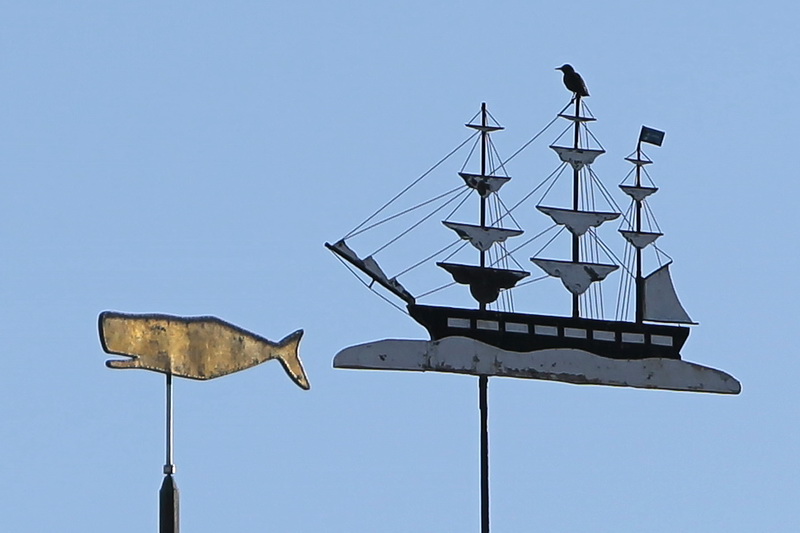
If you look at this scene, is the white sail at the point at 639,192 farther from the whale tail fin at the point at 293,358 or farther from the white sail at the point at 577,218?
the whale tail fin at the point at 293,358

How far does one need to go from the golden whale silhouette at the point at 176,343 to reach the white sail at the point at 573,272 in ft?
17.7

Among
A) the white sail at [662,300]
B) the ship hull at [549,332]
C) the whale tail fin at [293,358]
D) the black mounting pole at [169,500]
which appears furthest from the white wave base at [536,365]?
the black mounting pole at [169,500]

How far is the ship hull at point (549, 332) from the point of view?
15.3 m

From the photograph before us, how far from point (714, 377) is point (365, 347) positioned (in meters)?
2.81

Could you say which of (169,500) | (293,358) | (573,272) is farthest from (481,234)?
(169,500)

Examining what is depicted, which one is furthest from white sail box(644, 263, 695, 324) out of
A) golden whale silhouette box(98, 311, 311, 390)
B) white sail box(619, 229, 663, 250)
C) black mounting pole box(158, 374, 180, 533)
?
black mounting pole box(158, 374, 180, 533)

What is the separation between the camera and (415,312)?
15359 mm

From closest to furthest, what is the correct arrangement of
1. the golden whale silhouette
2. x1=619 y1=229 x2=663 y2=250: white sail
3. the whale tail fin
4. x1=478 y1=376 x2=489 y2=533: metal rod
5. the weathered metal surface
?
the weathered metal surface
the golden whale silhouette
the whale tail fin
x1=478 y1=376 x2=489 y2=533: metal rod
x1=619 y1=229 x2=663 y2=250: white sail

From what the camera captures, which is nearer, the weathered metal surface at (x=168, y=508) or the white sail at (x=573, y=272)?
the weathered metal surface at (x=168, y=508)

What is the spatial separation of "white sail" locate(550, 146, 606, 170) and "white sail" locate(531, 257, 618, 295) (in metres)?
0.85

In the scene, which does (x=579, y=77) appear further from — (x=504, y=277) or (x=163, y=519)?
(x=163, y=519)

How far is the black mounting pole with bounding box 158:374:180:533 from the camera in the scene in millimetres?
9875

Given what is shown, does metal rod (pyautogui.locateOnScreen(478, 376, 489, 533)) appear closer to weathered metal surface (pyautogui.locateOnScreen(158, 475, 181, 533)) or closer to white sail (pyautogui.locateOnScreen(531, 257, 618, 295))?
white sail (pyautogui.locateOnScreen(531, 257, 618, 295))

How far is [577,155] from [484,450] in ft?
8.80
